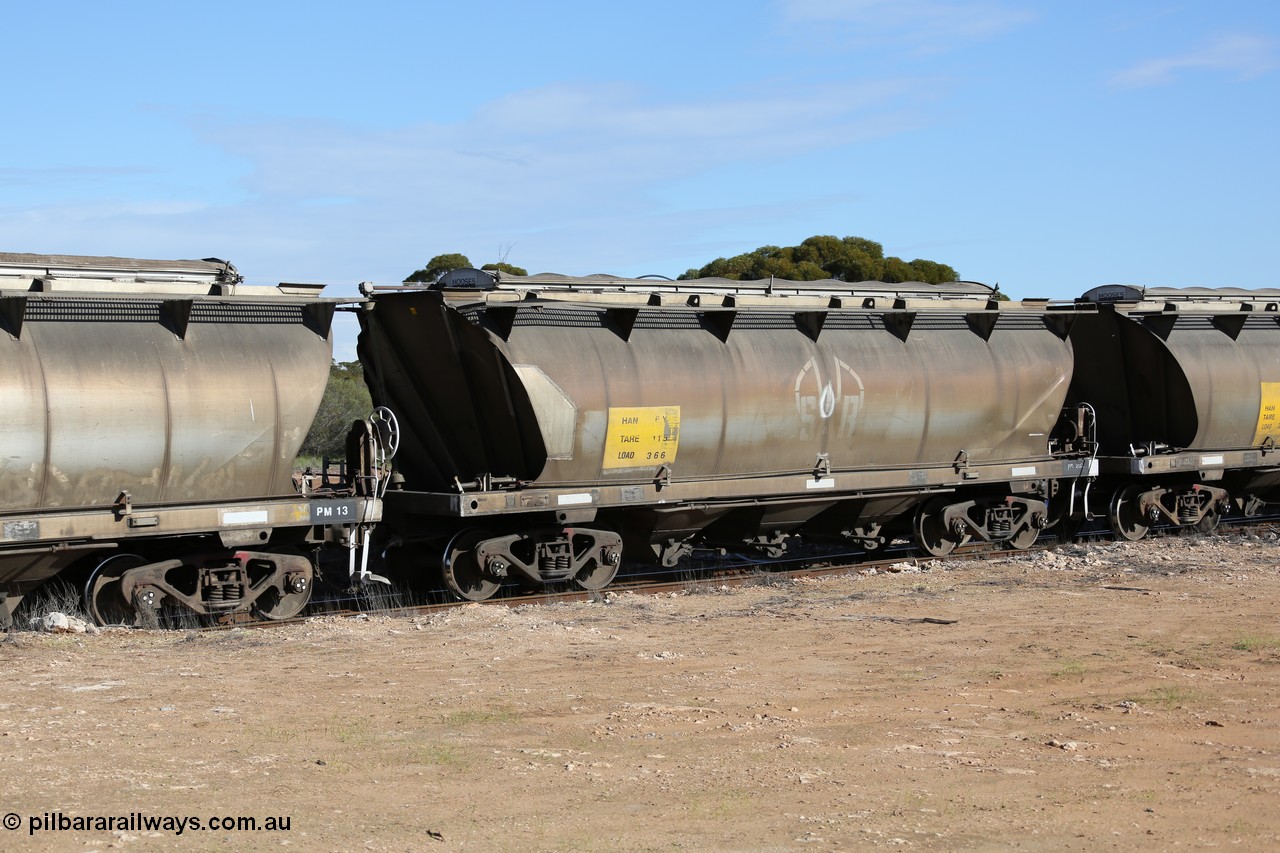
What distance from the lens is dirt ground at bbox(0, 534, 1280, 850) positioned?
6.64 meters

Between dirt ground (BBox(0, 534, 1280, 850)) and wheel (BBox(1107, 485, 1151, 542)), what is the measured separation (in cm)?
678

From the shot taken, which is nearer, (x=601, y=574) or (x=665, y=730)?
(x=665, y=730)

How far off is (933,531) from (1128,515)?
407 cm

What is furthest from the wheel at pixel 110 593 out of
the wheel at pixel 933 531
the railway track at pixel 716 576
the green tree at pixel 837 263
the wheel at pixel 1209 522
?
the green tree at pixel 837 263

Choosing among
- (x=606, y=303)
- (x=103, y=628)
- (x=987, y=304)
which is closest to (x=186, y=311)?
(x=103, y=628)

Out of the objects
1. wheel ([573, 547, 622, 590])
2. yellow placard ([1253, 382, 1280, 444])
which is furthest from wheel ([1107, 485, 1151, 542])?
wheel ([573, 547, 622, 590])

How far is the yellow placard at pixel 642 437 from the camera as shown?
1448 centimetres

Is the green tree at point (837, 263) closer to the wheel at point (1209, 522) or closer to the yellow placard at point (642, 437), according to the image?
the wheel at point (1209, 522)

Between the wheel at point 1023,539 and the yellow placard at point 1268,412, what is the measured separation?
4474mm

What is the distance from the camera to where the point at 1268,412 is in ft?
68.9

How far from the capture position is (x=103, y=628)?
1206cm

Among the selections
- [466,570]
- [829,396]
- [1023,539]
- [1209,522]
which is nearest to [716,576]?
[829,396]

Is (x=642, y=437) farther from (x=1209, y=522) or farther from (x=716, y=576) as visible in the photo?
(x=1209, y=522)

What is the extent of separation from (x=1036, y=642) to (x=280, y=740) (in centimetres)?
658
